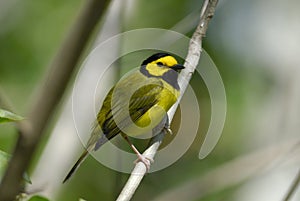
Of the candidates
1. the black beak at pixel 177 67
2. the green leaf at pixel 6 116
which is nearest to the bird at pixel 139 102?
the black beak at pixel 177 67

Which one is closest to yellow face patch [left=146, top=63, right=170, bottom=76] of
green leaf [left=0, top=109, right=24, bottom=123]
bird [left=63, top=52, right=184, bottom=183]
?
bird [left=63, top=52, right=184, bottom=183]

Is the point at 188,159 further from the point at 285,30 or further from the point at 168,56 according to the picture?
the point at 168,56

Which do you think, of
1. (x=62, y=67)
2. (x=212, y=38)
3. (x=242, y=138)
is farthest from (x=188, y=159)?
(x=62, y=67)

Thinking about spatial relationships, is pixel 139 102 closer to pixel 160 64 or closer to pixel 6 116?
pixel 160 64

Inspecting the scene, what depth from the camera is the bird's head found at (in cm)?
258

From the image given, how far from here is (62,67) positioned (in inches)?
18.1

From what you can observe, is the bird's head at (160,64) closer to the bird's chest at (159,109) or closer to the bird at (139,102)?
the bird at (139,102)

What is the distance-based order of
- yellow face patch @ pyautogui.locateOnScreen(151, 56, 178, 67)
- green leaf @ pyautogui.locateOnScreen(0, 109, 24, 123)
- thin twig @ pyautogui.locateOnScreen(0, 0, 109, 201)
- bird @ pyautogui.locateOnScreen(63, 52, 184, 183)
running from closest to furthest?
1. thin twig @ pyautogui.locateOnScreen(0, 0, 109, 201)
2. green leaf @ pyautogui.locateOnScreen(0, 109, 24, 123)
3. bird @ pyautogui.locateOnScreen(63, 52, 184, 183)
4. yellow face patch @ pyautogui.locateOnScreen(151, 56, 178, 67)

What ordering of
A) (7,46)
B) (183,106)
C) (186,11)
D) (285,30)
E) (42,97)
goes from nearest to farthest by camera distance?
(42,97)
(183,106)
(285,30)
(186,11)
(7,46)

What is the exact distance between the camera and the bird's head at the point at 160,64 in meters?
2.58

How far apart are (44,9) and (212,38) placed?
1432mm

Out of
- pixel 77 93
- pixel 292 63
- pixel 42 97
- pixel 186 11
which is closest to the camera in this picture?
pixel 42 97

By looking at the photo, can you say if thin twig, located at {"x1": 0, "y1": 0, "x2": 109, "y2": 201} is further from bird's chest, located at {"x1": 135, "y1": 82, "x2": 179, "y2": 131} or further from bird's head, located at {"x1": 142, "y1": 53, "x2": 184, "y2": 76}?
bird's head, located at {"x1": 142, "y1": 53, "x2": 184, "y2": 76}

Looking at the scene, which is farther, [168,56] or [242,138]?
[242,138]
